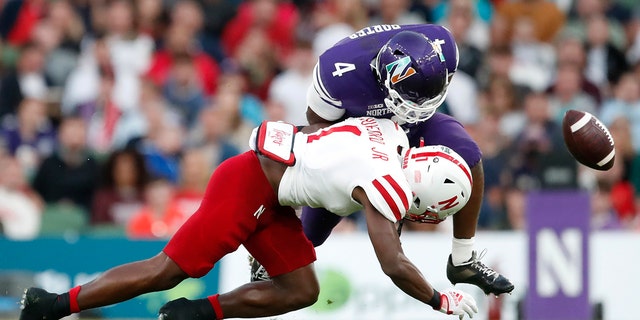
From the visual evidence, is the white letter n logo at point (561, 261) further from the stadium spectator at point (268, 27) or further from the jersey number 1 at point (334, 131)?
the stadium spectator at point (268, 27)

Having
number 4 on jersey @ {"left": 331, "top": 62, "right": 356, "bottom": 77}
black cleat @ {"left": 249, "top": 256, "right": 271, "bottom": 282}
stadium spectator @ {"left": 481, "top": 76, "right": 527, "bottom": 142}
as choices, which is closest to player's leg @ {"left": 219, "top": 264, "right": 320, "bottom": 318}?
black cleat @ {"left": 249, "top": 256, "right": 271, "bottom": 282}

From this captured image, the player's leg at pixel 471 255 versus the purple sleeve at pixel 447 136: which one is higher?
the purple sleeve at pixel 447 136

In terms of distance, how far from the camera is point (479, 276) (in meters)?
6.88

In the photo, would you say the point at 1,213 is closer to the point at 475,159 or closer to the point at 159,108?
the point at 159,108

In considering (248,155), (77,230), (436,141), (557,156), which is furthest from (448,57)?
(77,230)

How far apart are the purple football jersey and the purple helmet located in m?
0.22

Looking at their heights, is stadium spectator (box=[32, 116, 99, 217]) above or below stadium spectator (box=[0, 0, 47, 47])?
below

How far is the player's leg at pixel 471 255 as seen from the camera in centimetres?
676

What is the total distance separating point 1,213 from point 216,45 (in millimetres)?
2980

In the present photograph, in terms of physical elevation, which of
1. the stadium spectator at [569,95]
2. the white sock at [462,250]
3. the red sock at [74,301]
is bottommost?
the white sock at [462,250]

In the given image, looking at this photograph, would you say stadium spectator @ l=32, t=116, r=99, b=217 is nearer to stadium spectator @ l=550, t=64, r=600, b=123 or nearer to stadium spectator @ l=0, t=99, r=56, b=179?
stadium spectator @ l=0, t=99, r=56, b=179

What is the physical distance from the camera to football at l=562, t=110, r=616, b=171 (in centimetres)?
669

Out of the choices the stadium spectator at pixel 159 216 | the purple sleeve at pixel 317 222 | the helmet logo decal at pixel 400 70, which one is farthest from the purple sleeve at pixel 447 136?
the stadium spectator at pixel 159 216

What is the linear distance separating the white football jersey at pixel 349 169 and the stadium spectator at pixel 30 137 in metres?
5.83
